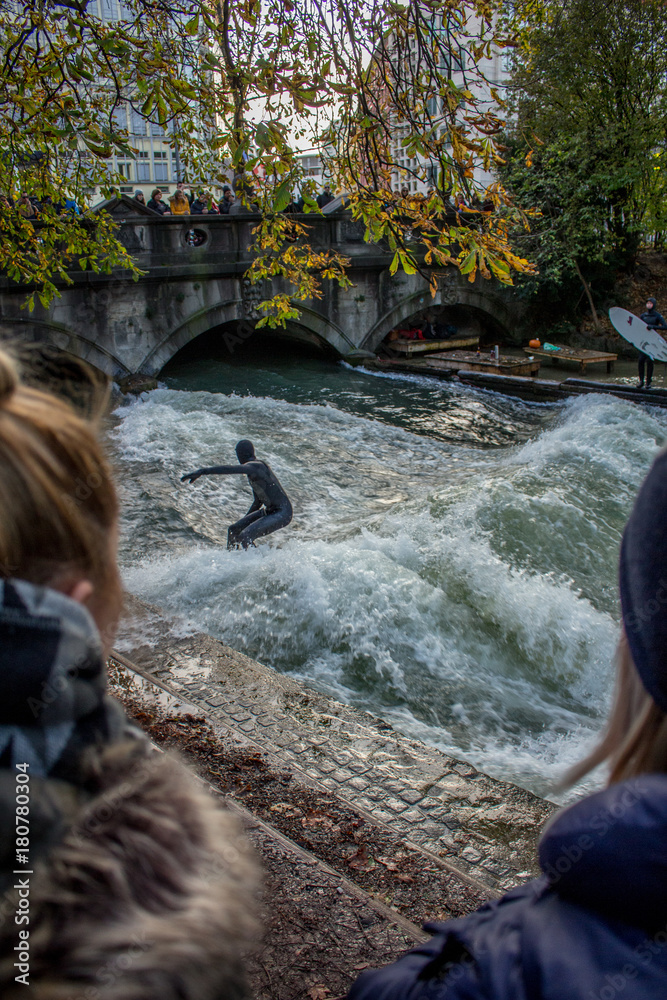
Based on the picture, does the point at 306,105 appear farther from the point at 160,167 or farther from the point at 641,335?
the point at 160,167

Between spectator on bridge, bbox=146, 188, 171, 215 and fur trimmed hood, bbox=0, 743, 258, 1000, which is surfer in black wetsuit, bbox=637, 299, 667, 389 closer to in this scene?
spectator on bridge, bbox=146, 188, 171, 215

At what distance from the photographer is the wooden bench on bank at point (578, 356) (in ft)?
63.9

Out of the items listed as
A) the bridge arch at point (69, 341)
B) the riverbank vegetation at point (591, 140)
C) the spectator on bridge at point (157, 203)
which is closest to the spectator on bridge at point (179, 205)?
the spectator on bridge at point (157, 203)

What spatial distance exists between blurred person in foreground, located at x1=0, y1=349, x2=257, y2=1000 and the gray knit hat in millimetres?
530

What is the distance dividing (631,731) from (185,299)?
61.2ft

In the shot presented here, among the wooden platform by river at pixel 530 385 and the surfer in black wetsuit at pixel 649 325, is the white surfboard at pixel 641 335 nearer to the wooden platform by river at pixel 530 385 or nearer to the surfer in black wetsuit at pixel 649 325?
the surfer in black wetsuit at pixel 649 325

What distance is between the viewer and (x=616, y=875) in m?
0.77

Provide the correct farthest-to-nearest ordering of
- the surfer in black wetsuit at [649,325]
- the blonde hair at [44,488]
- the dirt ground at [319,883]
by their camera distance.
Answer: the surfer in black wetsuit at [649,325], the dirt ground at [319,883], the blonde hair at [44,488]

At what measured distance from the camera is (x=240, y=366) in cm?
2122

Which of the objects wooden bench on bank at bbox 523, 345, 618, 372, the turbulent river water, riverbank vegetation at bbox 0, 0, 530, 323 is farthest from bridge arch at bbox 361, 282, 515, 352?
riverbank vegetation at bbox 0, 0, 530, 323

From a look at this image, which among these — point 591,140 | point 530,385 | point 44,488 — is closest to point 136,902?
point 44,488

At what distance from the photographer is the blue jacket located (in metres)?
0.75

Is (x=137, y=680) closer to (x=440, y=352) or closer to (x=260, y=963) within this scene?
(x=260, y=963)

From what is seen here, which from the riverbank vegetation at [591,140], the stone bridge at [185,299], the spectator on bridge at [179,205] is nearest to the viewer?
the stone bridge at [185,299]
